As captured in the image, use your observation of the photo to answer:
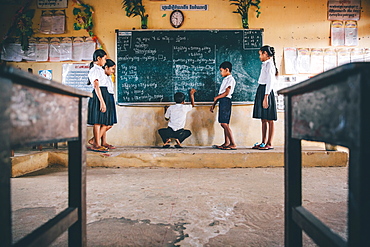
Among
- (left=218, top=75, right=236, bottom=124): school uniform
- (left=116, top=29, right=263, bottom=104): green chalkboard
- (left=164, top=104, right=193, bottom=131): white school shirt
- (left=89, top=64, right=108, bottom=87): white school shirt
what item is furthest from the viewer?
(left=116, top=29, right=263, bottom=104): green chalkboard

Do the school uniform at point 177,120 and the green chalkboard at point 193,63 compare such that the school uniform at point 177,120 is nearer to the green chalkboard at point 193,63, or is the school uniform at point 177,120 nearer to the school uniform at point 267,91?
the green chalkboard at point 193,63

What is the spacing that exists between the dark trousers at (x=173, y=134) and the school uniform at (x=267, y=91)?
47.8 inches

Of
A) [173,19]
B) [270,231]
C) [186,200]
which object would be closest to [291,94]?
[270,231]

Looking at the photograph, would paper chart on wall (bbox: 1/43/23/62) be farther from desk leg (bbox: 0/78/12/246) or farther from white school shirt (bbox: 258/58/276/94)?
desk leg (bbox: 0/78/12/246)

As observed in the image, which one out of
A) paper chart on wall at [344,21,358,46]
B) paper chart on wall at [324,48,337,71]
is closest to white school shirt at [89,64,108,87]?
paper chart on wall at [324,48,337,71]

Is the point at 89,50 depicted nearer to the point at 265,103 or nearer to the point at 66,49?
the point at 66,49

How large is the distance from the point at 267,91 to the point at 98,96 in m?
2.47

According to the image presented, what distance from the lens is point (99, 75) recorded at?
347cm

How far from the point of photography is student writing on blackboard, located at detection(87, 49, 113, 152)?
342 cm

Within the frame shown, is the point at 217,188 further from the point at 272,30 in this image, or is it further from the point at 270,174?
the point at 272,30

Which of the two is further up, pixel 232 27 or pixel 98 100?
pixel 232 27

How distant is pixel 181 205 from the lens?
72.3 inches

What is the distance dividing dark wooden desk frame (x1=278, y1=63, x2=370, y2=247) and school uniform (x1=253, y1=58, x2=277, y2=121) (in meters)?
2.69

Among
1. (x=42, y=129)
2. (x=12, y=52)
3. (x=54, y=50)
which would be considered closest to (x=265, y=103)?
(x=42, y=129)
